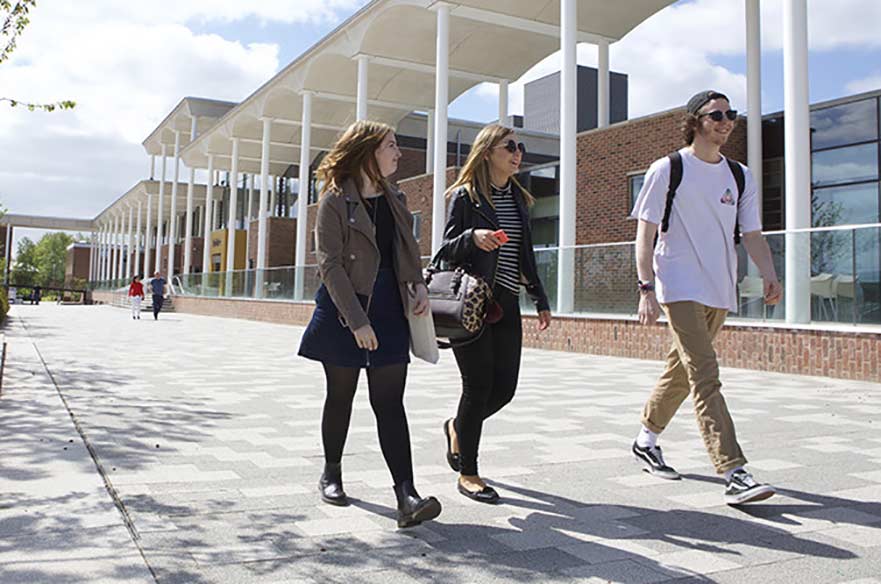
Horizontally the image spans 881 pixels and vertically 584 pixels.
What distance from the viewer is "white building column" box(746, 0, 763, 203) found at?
16.2m

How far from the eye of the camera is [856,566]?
2893 millimetres

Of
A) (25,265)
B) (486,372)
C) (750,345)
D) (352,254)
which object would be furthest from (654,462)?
(25,265)

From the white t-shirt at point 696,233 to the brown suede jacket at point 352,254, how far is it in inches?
49.4

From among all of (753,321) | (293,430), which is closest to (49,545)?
(293,430)

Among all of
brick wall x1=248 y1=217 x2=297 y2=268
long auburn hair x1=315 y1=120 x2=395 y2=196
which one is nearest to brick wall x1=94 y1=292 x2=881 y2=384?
long auburn hair x1=315 y1=120 x2=395 y2=196

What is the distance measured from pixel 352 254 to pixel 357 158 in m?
0.44

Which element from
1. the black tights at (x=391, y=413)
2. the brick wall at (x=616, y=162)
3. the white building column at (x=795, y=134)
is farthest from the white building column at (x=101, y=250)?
the black tights at (x=391, y=413)

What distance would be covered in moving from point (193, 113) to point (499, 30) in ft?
80.1

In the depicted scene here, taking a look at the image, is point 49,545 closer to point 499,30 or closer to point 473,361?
point 473,361

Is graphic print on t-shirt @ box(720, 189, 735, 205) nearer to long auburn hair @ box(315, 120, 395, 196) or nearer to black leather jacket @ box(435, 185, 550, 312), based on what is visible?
black leather jacket @ box(435, 185, 550, 312)

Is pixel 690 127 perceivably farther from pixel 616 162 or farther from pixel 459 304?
pixel 616 162

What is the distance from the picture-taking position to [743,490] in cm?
366

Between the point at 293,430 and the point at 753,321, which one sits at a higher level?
the point at 753,321

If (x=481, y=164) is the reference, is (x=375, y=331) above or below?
below
